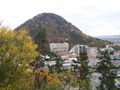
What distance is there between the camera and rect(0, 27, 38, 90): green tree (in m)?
38.8

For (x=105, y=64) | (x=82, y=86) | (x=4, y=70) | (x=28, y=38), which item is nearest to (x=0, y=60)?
(x=4, y=70)

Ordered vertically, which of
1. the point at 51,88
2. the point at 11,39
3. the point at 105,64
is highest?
the point at 11,39

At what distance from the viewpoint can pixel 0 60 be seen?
38812 mm

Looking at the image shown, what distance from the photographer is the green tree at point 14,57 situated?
3884cm

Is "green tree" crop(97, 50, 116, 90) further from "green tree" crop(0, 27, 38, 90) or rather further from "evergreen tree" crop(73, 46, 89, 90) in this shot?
"green tree" crop(0, 27, 38, 90)

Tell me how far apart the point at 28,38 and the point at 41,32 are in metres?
18.5

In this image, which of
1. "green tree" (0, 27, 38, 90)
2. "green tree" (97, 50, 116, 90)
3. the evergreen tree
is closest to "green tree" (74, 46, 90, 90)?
the evergreen tree

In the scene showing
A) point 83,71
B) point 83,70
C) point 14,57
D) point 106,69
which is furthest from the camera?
point 83,71

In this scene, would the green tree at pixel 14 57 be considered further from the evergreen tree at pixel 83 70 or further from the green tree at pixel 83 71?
the evergreen tree at pixel 83 70

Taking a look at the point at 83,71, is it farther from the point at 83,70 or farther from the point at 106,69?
the point at 106,69

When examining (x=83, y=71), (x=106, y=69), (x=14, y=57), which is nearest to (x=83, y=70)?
(x=83, y=71)

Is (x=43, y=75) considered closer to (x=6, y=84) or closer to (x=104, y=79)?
(x=104, y=79)

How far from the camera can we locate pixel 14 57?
39406mm

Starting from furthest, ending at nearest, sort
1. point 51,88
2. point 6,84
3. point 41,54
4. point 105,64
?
1. point 41,54
2. point 51,88
3. point 105,64
4. point 6,84
